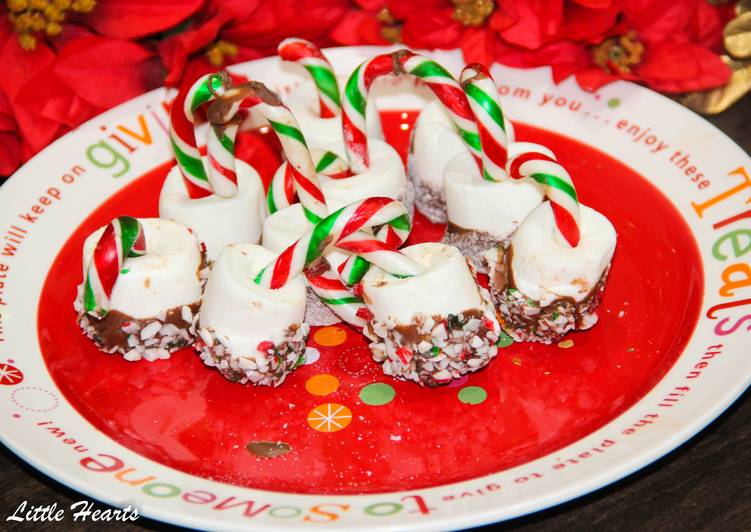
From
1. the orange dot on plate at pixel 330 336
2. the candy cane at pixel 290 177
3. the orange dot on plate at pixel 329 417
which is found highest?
the candy cane at pixel 290 177

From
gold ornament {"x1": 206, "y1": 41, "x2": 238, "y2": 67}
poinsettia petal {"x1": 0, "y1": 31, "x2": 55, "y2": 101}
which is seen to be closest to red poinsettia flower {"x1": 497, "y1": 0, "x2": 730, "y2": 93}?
gold ornament {"x1": 206, "y1": 41, "x2": 238, "y2": 67}

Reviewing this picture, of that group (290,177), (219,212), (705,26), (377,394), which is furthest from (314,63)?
(705,26)

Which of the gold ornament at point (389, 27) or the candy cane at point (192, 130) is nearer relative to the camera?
the candy cane at point (192, 130)

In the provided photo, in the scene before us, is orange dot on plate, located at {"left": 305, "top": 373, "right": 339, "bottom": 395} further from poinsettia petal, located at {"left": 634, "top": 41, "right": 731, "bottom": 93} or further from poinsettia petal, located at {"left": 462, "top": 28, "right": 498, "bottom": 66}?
poinsettia petal, located at {"left": 634, "top": 41, "right": 731, "bottom": 93}

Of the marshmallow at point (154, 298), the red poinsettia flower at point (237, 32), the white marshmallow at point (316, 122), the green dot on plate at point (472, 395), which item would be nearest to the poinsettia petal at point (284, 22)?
the red poinsettia flower at point (237, 32)

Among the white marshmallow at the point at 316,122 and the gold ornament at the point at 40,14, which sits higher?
the gold ornament at the point at 40,14

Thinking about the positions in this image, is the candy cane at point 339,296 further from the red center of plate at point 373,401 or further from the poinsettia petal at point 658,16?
the poinsettia petal at point 658,16

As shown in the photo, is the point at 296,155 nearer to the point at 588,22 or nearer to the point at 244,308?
the point at 244,308
